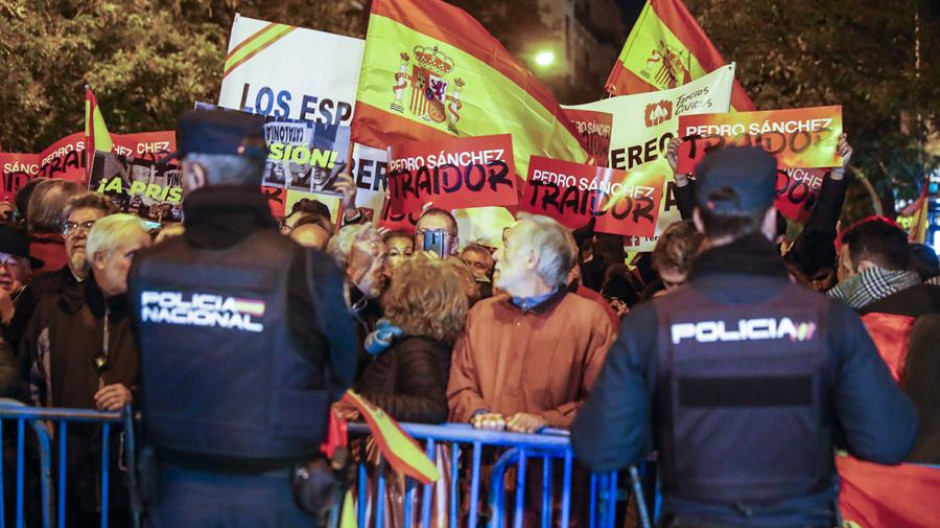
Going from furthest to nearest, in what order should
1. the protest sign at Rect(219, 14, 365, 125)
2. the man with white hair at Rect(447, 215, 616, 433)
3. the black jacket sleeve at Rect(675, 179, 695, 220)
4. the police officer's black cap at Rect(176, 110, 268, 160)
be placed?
1. the protest sign at Rect(219, 14, 365, 125)
2. the black jacket sleeve at Rect(675, 179, 695, 220)
3. the man with white hair at Rect(447, 215, 616, 433)
4. the police officer's black cap at Rect(176, 110, 268, 160)

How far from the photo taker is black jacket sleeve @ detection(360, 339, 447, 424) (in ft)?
15.5

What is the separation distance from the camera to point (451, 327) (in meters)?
5.06

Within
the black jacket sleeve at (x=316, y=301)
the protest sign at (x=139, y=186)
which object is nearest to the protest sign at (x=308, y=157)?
the protest sign at (x=139, y=186)

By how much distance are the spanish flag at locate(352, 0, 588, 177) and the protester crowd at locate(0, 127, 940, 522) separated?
10.1 ft

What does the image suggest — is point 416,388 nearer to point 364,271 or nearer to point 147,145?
point 364,271

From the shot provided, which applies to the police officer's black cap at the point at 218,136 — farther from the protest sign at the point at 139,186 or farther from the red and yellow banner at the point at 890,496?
the protest sign at the point at 139,186

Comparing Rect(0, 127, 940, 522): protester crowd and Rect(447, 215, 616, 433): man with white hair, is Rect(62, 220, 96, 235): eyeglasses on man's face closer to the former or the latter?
Rect(0, 127, 940, 522): protester crowd

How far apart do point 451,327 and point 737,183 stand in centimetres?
184

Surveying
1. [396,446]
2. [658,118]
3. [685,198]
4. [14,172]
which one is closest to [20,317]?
[396,446]

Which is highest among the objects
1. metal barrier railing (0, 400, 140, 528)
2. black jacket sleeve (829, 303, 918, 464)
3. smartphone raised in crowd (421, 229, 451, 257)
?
smartphone raised in crowd (421, 229, 451, 257)

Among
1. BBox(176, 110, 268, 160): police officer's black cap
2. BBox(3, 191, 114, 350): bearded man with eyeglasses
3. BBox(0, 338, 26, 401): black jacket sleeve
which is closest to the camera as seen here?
BBox(176, 110, 268, 160): police officer's black cap

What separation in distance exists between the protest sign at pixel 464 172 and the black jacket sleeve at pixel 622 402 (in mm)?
4999

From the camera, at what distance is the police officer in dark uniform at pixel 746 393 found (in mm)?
3400

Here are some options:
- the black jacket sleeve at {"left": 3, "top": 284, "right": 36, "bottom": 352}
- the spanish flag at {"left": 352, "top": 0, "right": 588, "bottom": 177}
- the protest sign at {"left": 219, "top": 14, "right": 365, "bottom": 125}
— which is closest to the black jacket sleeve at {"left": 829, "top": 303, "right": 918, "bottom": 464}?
the black jacket sleeve at {"left": 3, "top": 284, "right": 36, "bottom": 352}
